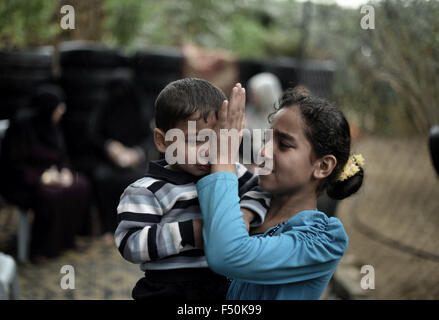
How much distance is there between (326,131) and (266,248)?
1.32ft

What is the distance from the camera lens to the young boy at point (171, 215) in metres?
1.24

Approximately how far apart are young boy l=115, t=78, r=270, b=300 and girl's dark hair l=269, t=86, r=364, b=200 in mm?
256

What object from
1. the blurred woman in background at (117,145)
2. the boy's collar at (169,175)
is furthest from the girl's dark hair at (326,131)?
the blurred woman in background at (117,145)

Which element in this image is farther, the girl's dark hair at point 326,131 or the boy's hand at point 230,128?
the girl's dark hair at point 326,131

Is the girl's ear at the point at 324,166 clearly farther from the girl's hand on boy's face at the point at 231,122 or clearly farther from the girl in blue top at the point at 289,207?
the girl's hand on boy's face at the point at 231,122

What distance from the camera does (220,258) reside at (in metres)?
1.17

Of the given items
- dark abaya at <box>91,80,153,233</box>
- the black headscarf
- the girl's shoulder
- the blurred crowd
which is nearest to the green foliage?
the blurred crowd

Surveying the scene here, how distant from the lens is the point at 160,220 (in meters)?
1.31

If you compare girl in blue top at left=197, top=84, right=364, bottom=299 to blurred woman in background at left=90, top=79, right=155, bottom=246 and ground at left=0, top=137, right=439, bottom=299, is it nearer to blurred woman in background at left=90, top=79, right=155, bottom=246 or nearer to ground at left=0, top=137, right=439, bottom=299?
ground at left=0, top=137, right=439, bottom=299

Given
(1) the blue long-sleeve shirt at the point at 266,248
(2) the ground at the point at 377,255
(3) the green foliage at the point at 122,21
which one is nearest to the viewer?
(1) the blue long-sleeve shirt at the point at 266,248

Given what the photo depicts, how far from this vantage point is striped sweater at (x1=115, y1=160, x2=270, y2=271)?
1231 millimetres

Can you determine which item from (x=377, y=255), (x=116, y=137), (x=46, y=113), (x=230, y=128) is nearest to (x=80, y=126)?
(x=116, y=137)

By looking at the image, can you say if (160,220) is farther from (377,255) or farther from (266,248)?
(377,255)

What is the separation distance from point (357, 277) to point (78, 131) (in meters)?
3.22
